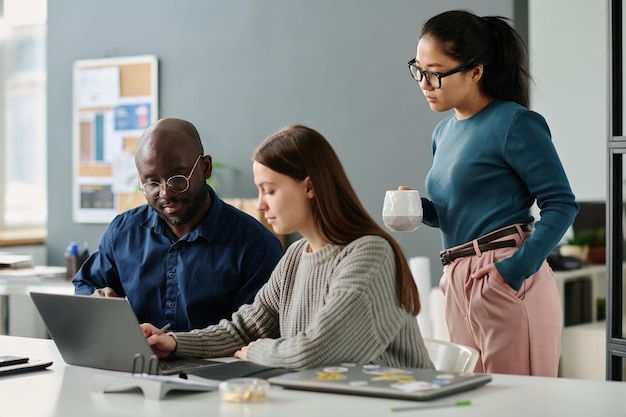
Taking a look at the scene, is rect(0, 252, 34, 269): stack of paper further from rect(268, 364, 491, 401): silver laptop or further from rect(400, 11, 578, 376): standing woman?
rect(268, 364, 491, 401): silver laptop

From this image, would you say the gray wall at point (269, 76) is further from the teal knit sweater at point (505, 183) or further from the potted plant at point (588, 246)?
the teal knit sweater at point (505, 183)

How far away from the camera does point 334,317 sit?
1.66 m

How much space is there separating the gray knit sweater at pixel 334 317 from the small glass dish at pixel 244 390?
187 mm

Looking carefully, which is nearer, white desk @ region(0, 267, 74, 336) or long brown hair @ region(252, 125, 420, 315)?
long brown hair @ region(252, 125, 420, 315)

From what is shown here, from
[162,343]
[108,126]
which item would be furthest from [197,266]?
[108,126]

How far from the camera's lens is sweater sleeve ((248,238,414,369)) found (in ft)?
5.43

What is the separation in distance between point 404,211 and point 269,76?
9.59 feet

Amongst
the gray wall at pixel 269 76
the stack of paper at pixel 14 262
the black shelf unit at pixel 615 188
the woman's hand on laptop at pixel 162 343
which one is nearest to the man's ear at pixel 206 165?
the woman's hand on laptop at pixel 162 343

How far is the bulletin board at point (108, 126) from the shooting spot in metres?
5.38

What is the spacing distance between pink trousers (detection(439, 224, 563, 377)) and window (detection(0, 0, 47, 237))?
14.7ft

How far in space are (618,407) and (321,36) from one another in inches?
144

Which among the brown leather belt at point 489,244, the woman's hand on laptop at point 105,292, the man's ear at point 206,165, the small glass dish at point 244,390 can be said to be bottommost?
the small glass dish at point 244,390

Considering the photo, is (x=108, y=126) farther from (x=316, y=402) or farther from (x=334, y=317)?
(x=316, y=402)

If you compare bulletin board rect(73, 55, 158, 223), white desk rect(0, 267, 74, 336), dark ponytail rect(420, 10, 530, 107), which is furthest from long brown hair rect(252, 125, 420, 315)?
bulletin board rect(73, 55, 158, 223)
